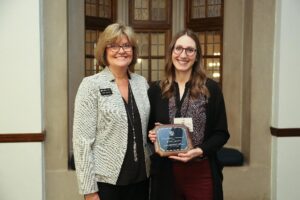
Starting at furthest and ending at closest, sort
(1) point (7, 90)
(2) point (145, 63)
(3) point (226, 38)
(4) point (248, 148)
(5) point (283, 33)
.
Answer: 1. (2) point (145, 63)
2. (3) point (226, 38)
3. (4) point (248, 148)
4. (5) point (283, 33)
5. (1) point (7, 90)

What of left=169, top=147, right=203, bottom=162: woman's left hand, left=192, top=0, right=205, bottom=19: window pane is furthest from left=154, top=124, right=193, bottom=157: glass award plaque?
left=192, top=0, right=205, bottom=19: window pane

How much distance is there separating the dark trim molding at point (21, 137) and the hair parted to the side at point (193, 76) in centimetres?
166

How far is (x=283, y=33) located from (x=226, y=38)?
2.56 ft

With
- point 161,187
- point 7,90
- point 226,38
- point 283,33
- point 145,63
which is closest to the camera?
point 161,187

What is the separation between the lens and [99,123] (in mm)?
1953

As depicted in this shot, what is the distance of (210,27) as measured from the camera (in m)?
4.36

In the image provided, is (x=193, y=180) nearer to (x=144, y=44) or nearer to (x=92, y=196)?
(x=92, y=196)

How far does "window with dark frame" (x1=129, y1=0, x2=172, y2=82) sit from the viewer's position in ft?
14.9

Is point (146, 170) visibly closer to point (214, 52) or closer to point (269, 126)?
point (269, 126)

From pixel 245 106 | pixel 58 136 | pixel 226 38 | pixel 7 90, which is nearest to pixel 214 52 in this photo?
pixel 226 38

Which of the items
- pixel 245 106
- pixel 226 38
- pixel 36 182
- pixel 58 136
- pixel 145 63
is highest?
pixel 226 38

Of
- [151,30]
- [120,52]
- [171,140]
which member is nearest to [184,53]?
[120,52]

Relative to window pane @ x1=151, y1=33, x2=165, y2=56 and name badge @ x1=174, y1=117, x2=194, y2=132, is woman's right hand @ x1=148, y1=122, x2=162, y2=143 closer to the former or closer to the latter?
Result: name badge @ x1=174, y1=117, x2=194, y2=132

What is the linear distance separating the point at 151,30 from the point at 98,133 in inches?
111
